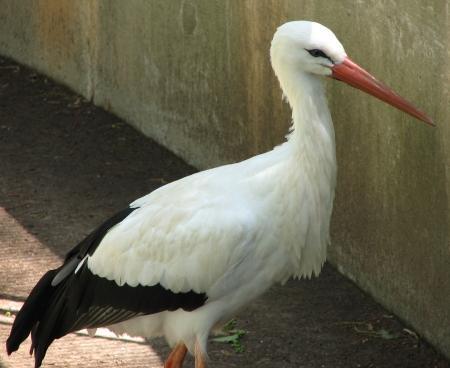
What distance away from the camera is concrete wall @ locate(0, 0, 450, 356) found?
6.09 m

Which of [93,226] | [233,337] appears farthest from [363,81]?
[93,226]

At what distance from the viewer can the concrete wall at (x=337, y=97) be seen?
609 cm

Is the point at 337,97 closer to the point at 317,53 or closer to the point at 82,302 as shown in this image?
the point at 317,53

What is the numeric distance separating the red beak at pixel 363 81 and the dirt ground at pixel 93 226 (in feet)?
5.26

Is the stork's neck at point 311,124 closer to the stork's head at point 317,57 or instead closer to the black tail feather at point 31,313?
the stork's head at point 317,57

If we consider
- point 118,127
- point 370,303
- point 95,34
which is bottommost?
point 370,303

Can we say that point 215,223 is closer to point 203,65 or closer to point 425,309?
point 425,309

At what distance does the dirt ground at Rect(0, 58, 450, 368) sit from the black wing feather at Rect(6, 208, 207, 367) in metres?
0.62

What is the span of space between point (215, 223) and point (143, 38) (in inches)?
150

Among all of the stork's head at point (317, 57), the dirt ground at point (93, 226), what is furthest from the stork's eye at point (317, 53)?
the dirt ground at point (93, 226)

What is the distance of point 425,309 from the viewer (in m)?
6.35

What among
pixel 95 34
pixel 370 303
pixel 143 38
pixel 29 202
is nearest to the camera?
pixel 370 303

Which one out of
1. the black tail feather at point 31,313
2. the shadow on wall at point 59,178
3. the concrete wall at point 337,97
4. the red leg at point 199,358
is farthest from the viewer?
the shadow on wall at point 59,178

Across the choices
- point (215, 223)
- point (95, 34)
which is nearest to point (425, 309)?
point (215, 223)
